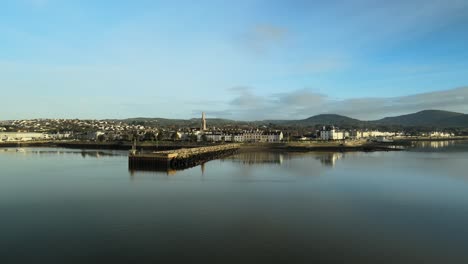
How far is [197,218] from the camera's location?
543 inches

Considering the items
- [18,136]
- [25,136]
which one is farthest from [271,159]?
[25,136]

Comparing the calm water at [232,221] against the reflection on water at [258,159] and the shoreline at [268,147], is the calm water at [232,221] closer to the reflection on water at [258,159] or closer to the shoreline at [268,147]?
the reflection on water at [258,159]

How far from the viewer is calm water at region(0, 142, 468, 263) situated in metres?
10.1

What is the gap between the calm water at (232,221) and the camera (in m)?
10.1

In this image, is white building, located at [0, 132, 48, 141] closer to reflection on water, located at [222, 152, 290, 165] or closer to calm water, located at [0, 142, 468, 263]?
reflection on water, located at [222, 152, 290, 165]

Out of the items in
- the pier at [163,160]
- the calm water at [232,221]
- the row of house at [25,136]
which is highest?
the row of house at [25,136]

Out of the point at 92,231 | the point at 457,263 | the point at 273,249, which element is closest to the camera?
the point at 457,263

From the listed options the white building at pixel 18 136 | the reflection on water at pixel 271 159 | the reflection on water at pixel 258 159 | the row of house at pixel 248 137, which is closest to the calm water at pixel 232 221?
the reflection on water at pixel 271 159

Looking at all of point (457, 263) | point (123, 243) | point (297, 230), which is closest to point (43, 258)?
point (123, 243)

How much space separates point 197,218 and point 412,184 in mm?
14970

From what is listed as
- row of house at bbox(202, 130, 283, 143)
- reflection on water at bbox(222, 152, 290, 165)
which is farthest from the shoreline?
reflection on water at bbox(222, 152, 290, 165)

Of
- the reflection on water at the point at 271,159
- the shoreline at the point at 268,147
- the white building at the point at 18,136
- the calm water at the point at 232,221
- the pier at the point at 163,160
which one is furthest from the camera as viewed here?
the white building at the point at 18,136

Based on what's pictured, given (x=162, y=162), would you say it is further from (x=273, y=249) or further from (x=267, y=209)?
(x=273, y=249)

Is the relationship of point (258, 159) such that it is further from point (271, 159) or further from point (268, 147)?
point (268, 147)
